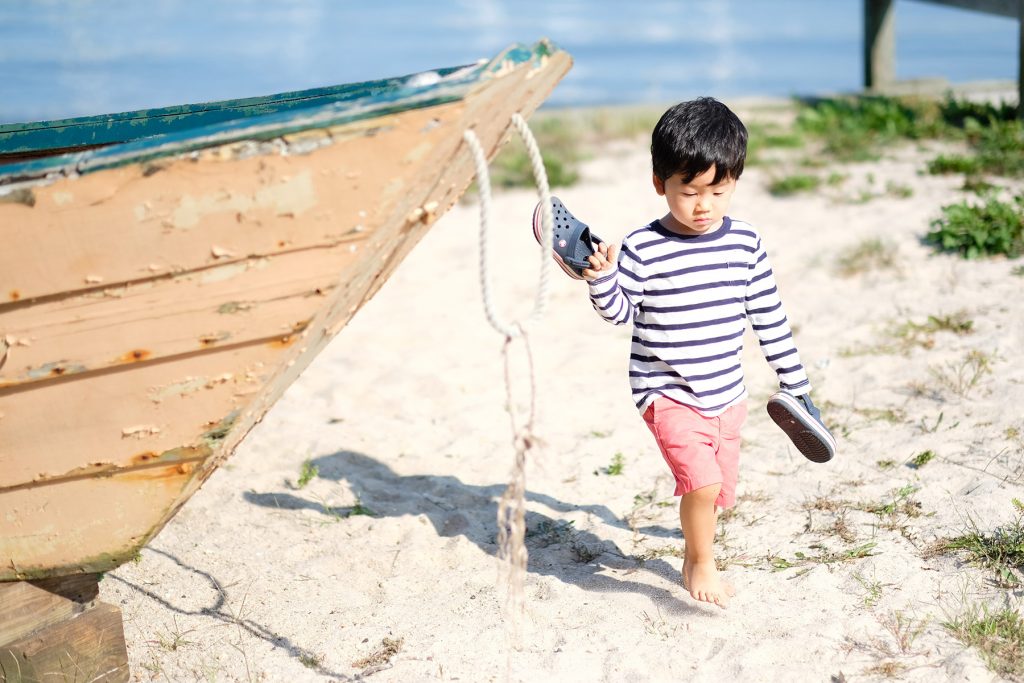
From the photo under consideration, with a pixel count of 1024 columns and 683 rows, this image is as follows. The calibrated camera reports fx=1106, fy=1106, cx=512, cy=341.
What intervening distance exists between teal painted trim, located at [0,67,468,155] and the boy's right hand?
1.00 m

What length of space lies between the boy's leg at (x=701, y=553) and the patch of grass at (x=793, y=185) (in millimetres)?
4037

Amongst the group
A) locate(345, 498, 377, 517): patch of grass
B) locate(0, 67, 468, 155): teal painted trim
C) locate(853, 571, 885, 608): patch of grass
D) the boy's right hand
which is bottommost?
locate(345, 498, 377, 517): patch of grass

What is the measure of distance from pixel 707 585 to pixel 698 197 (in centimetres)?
100

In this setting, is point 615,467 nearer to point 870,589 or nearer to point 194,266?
point 870,589

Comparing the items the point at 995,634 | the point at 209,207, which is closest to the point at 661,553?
the point at 995,634

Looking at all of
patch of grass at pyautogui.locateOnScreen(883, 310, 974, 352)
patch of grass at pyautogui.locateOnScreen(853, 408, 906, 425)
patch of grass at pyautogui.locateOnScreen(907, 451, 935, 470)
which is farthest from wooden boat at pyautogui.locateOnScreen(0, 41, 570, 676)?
patch of grass at pyautogui.locateOnScreen(883, 310, 974, 352)

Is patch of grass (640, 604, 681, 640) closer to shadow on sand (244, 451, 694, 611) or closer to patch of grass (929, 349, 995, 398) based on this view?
shadow on sand (244, 451, 694, 611)

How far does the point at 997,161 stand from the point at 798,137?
1561 mm

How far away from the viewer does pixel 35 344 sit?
2350mm

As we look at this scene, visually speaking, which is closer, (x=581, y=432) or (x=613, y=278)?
(x=613, y=278)

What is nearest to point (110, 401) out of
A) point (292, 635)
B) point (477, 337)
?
point (292, 635)

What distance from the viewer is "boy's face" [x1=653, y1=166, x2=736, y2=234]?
8.45 ft

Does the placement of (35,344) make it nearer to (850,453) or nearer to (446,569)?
(446,569)

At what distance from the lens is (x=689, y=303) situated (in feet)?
8.84
